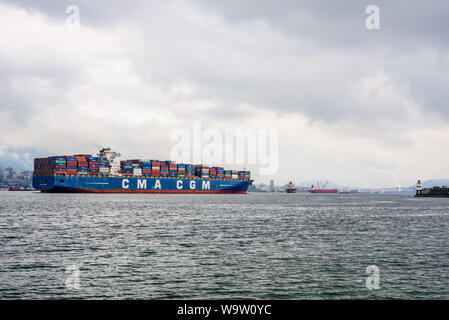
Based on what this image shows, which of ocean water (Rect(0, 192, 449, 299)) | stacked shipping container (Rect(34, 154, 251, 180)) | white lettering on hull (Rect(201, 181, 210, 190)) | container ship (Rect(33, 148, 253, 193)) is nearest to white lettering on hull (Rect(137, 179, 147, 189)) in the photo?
container ship (Rect(33, 148, 253, 193))

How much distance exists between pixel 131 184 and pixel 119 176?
6455 millimetres

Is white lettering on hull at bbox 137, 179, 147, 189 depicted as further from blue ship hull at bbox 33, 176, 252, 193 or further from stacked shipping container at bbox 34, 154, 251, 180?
stacked shipping container at bbox 34, 154, 251, 180

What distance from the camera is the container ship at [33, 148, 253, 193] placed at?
14612 centimetres

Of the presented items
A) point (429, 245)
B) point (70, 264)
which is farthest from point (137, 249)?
point (429, 245)

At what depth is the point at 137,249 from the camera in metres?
30.1

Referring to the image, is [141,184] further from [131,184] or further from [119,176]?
[119,176]

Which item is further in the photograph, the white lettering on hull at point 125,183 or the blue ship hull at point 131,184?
the white lettering on hull at point 125,183

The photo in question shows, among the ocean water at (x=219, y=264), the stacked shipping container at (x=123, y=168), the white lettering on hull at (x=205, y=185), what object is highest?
the stacked shipping container at (x=123, y=168)

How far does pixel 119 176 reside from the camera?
15738 cm

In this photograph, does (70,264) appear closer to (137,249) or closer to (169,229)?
(137,249)

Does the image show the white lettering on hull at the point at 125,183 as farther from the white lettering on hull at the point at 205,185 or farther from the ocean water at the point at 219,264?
the ocean water at the point at 219,264

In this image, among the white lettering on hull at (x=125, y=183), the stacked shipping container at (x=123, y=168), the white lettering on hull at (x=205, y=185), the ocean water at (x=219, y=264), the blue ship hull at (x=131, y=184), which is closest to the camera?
the ocean water at (x=219, y=264)

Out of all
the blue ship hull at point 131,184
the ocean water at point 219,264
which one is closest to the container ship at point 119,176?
the blue ship hull at point 131,184

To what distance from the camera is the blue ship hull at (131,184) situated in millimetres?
147000
